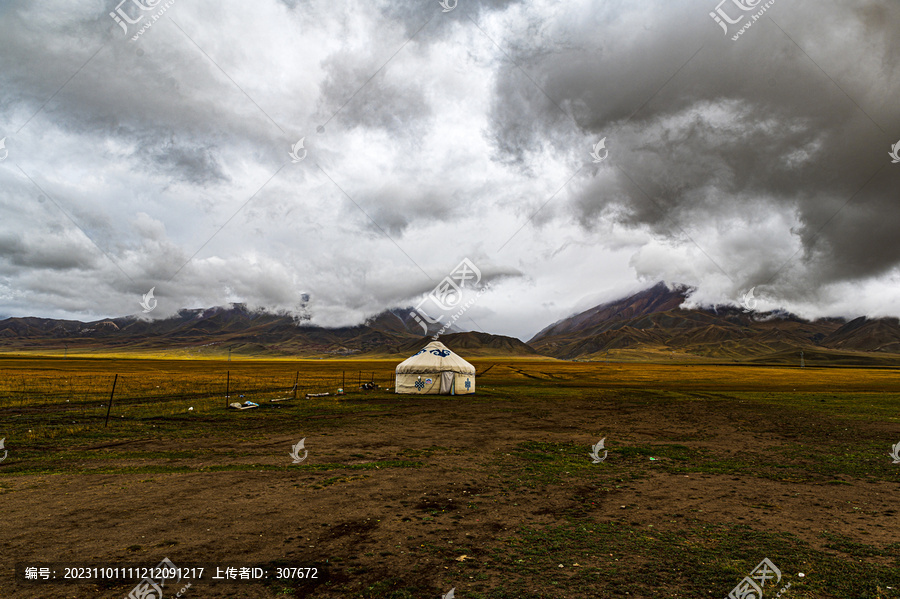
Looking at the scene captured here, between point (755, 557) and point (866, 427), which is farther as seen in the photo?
point (866, 427)

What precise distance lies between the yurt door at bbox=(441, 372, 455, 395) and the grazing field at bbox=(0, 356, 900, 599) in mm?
20163

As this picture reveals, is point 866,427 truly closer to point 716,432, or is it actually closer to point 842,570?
point 716,432

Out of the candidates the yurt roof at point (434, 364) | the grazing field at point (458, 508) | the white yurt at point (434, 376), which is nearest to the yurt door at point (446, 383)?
the white yurt at point (434, 376)

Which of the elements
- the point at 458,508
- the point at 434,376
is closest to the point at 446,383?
the point at 434,376

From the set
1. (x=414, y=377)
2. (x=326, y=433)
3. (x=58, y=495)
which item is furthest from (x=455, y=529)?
(x=414, y=377)

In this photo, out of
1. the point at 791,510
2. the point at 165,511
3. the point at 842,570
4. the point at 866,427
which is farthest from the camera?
the point at 866,427

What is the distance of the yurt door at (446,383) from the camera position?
40.7 meters

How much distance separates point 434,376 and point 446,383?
1.31 m

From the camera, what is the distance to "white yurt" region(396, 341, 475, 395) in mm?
40781

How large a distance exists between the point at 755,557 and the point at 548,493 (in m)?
4.42

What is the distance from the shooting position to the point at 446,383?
40.8m

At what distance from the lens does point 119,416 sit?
73.9 feet

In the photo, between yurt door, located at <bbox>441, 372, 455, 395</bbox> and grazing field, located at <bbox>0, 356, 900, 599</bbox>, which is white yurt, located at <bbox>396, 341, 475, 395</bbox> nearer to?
yurt door, located at <bbox>441, 372, 455, 395</bbox>

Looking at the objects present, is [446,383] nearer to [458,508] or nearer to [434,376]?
[434,376]
